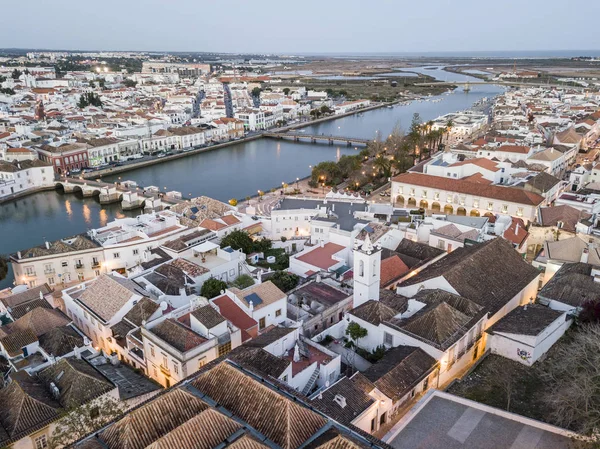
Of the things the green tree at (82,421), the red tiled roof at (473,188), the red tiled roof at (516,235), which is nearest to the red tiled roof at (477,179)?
the red tiled roof at (473,188)

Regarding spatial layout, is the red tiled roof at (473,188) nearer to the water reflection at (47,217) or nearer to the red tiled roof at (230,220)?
the red tiled roof at (230,220)

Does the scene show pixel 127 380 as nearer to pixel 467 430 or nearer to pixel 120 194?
pixel 467 430

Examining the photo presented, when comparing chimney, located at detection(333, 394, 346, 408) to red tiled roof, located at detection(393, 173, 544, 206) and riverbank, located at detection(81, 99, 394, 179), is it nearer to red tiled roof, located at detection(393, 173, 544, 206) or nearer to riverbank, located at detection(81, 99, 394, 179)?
red tiled roof, located at detection(393, 173, 544, 206)

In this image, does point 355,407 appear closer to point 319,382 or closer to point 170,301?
point 319,382

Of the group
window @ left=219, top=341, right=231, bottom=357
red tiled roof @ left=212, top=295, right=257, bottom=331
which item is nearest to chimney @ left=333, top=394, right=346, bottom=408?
window @ left=219, top=341, right=231, bottom=357

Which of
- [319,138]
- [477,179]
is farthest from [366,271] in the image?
[319,138]

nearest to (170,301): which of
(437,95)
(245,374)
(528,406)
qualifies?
(245,374)
